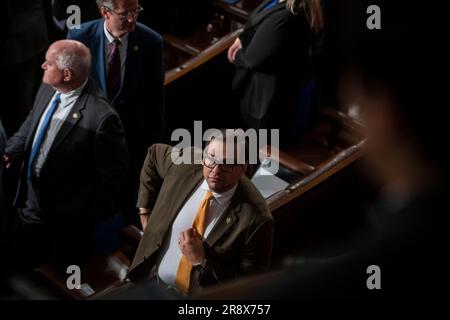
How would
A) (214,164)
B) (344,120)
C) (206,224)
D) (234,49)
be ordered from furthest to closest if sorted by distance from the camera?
(344,120) → (234,49) → (206,224) → (214,164)

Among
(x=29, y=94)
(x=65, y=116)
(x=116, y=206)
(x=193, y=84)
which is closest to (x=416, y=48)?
(x=65, y=116)

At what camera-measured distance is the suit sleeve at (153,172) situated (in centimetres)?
241

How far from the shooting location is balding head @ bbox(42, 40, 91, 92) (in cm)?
251

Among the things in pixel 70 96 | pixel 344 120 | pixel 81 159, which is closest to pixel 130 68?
pixel 70 96

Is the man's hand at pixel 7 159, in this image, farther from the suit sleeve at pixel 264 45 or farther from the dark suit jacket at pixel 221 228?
the suit sleeve at pixel 264 45

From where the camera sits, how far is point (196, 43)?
4.11m

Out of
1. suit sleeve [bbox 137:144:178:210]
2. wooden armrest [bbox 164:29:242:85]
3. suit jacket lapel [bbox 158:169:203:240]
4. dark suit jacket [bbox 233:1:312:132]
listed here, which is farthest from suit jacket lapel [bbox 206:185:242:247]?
wooden armrest [bbox 164:29:242:85]

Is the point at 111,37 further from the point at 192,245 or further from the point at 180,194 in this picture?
the point at 192,245

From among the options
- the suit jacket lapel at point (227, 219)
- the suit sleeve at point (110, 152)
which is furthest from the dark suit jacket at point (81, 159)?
the suit jacket lapel at point (227, 219)

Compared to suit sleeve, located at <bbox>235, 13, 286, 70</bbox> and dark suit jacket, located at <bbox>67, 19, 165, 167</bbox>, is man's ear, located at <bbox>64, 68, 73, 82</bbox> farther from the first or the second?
suit sleeve, located at <bbox>235, 13, 286, 70</bbox>

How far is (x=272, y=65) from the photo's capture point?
3.15m

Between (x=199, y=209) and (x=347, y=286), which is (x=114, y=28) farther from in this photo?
(x=347, y=286)

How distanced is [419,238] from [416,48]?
1.20ft

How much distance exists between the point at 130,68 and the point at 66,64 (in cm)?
41
